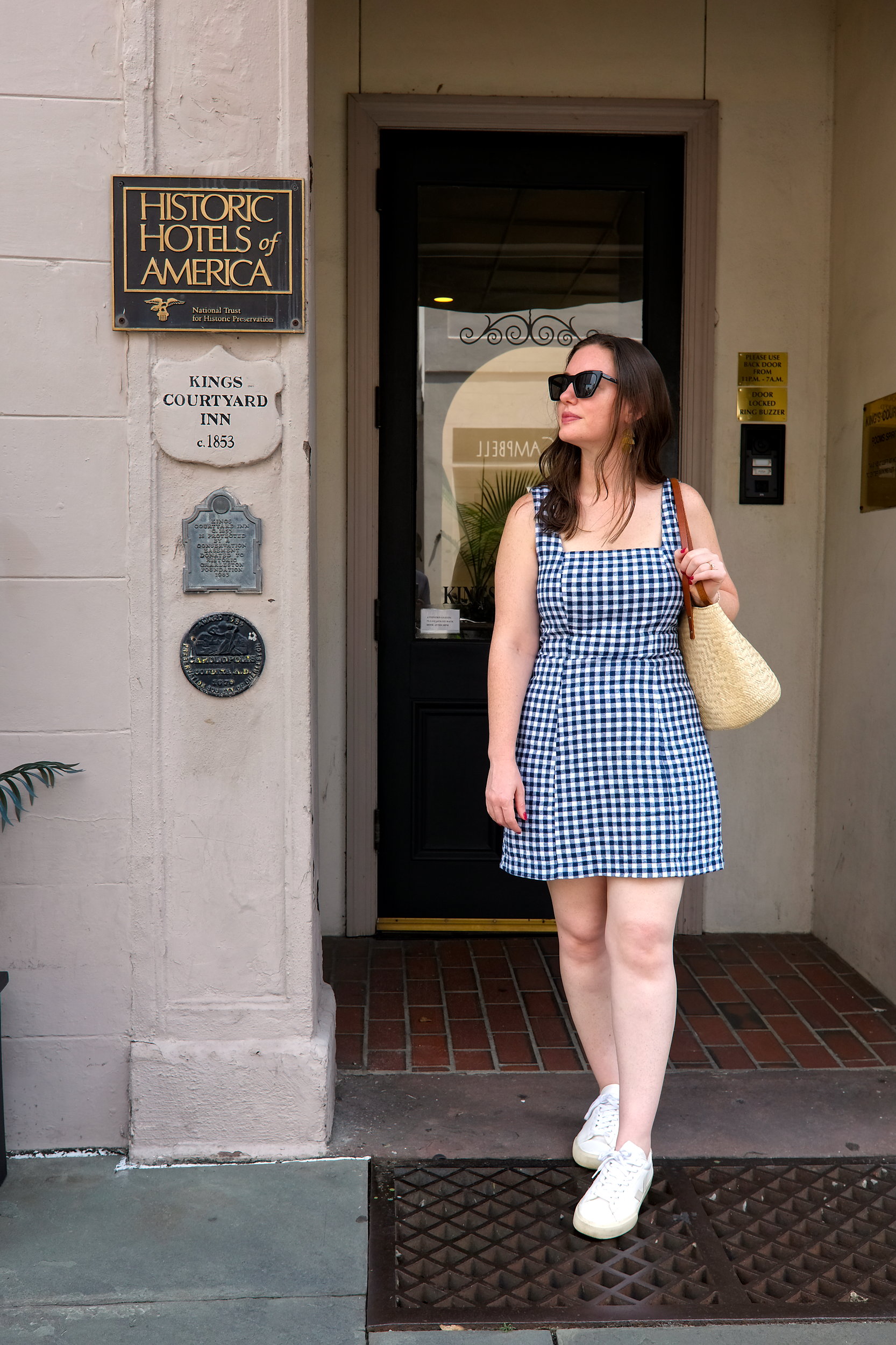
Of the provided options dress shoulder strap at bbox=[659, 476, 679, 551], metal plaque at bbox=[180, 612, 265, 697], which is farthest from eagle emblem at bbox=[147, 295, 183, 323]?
dress shoulder strap at bbox=[659, 476, 679, 551]

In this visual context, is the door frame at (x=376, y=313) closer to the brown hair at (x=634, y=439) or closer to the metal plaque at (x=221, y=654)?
the metal plaque at (x=221, y=654)

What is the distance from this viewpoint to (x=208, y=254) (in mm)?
2846

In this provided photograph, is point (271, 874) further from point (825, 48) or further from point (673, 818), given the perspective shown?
point (825, 48)

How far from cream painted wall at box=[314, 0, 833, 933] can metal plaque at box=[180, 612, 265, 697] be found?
5.40 feet

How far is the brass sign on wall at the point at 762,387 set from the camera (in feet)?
15.0

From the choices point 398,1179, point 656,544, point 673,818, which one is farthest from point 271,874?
point 656,544

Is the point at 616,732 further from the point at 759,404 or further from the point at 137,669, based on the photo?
the point at 759,404

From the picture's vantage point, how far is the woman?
8.72ft

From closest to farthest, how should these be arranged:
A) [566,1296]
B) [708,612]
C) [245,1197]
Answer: [566,1296], [708,612], [245,1197]

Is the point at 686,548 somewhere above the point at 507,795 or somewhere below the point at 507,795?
above

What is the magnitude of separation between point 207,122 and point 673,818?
78.9 inches

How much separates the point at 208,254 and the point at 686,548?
136cm

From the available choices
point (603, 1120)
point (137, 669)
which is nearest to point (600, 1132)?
point (603, 1120)

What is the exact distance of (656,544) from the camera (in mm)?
2672
